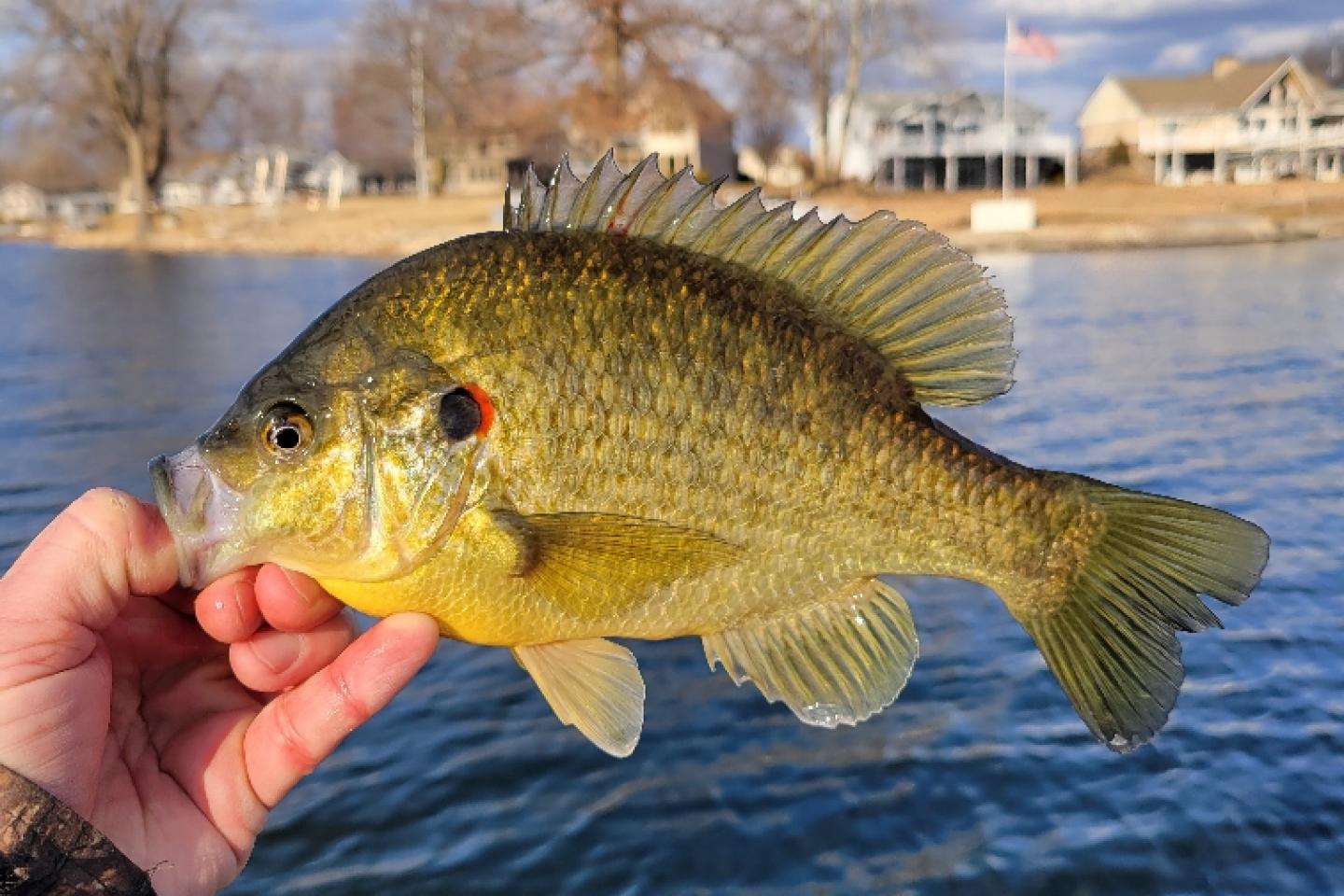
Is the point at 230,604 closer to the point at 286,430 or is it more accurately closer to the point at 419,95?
the point at 286,430

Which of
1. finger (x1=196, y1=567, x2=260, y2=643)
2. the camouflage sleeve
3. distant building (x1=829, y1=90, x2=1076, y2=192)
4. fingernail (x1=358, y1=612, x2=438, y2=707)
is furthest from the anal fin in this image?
distant building (x1=829, y1=90, x2=1076, y2=192)

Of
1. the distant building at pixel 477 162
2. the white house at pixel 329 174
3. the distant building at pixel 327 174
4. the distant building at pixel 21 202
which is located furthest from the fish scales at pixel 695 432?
the distant building at pixel 21 202

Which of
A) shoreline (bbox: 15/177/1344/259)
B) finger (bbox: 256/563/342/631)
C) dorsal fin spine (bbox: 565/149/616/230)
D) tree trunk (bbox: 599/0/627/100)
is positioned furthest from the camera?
tree trunk (bbox: 599/0/627/100)

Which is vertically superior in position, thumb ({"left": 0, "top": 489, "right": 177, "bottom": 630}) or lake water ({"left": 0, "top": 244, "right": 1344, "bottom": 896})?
thumb ({"left": 0, "top": 489, "right": 177, "bottom": 630})

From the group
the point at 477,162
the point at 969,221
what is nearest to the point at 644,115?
the point at 969,221

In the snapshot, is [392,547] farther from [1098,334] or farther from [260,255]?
[260,255]

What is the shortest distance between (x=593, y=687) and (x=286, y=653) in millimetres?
678

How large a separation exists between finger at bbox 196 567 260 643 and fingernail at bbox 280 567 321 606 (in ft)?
0.26

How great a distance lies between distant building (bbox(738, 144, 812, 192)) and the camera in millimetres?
65188

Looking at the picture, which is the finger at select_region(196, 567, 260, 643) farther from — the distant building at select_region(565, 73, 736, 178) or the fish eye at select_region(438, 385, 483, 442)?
the distant building at select_region(565, 73, 736, 178)

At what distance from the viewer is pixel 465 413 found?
7.66ft

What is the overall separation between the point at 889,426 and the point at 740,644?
0.59 meters

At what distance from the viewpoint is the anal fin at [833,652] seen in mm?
2650

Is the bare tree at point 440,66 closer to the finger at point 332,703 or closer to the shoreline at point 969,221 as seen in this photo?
the shoreline at point 969,221
